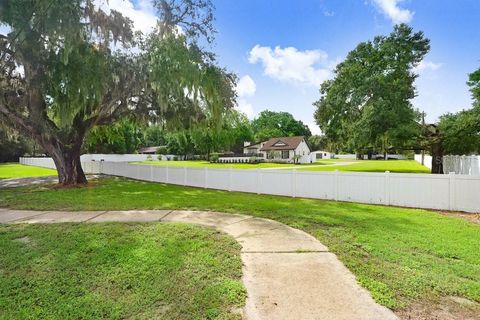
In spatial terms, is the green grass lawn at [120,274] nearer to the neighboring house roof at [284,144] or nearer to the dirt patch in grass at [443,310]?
the dirt patch in grass at [443,310]

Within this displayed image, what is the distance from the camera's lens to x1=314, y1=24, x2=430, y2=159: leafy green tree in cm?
1911

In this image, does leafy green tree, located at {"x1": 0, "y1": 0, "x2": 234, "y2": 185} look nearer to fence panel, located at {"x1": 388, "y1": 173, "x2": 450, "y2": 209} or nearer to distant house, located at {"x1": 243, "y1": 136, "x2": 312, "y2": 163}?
fence panel, located at {"x1": 388, "y1": 173, "x2": 450, "y2": 209}

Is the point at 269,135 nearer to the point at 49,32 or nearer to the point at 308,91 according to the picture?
the point at 308,91

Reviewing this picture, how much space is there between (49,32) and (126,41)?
359cm

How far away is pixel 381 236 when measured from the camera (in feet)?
18.3

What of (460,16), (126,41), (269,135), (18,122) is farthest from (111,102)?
(269,135)

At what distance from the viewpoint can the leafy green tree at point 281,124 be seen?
82250 millimetres

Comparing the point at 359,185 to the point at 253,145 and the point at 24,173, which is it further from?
the point at 253,145

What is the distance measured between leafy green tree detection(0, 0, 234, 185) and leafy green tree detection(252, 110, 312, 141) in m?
65.7

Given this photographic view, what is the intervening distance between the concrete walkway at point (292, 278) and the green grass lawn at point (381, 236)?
245mm

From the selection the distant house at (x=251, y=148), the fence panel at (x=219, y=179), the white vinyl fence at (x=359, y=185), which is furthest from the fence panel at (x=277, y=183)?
the distant house at (x=251, y=148)

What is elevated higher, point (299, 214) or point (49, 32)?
point (49, 32)

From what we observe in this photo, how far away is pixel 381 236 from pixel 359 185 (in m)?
4.12

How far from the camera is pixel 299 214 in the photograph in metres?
7.47
